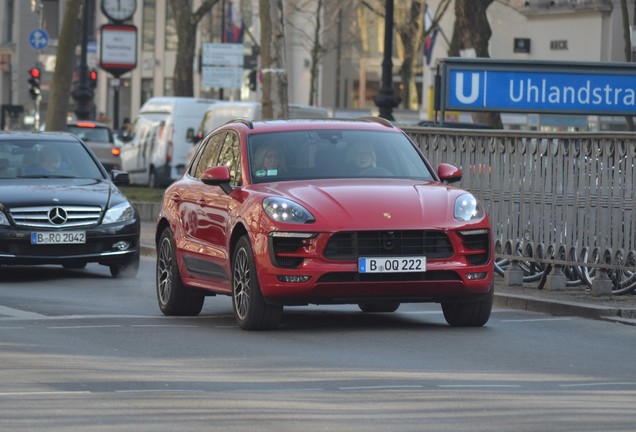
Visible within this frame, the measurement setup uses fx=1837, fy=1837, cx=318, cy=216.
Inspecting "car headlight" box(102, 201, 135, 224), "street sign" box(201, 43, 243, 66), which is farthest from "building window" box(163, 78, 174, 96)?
"car headlight" box(102, 201, 135, 224)

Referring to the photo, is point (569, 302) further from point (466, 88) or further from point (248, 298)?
point (466, 88)

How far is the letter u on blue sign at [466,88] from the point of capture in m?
20.4

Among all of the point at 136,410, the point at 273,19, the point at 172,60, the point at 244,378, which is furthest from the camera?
the point at 172,60

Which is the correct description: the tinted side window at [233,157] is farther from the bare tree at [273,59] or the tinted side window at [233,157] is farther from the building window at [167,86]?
the building window at [167,86]

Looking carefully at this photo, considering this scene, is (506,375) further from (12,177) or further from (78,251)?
(12,177)

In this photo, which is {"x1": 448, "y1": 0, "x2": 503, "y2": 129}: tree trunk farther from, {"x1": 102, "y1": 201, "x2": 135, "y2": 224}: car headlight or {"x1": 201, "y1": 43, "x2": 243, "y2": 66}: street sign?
{"x1": 102, "y1": 201, "x2": 135, "y2": 224}: car headlight

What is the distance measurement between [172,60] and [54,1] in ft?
64.3

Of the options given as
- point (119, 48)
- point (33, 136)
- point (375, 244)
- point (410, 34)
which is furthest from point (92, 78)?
point (375, 244)

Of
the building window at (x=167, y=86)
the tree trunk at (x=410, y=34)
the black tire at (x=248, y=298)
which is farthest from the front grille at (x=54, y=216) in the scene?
the building window at (x=167, y=86)

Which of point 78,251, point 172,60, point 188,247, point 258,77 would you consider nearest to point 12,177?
point 78,251

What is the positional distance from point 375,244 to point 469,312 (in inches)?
47.6

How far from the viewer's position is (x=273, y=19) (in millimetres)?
31375

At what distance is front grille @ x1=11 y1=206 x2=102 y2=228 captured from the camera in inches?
745

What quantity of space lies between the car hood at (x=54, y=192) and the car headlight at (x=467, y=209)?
6518 mm
